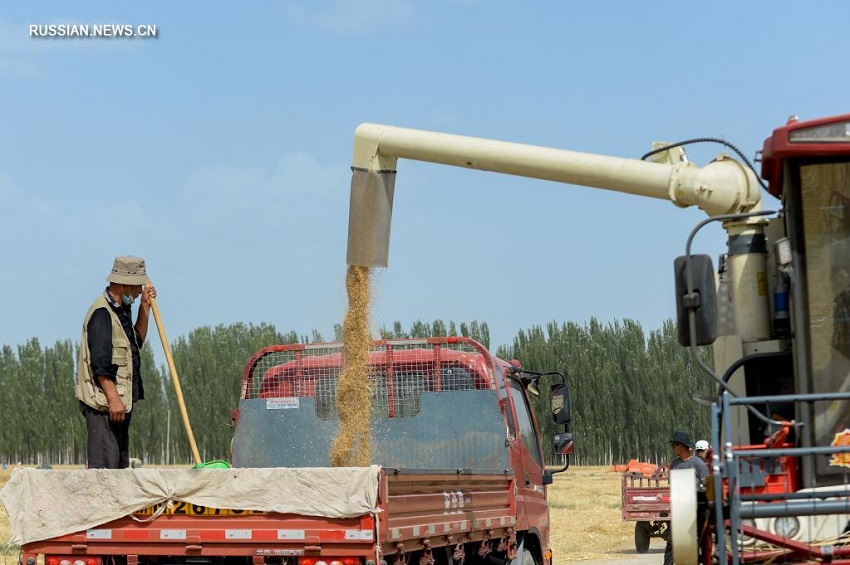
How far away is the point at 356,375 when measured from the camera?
10508 mm

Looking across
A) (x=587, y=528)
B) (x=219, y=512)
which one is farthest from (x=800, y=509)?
(x=587, y=528)

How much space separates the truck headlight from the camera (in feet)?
20.7

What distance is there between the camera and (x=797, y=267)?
6754 millimetres

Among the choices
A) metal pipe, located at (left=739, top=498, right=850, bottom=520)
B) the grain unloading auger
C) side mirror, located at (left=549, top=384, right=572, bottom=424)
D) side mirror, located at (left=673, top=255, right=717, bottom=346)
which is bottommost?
metal pipe, located at (left=739, top=498, right=850, bottom=520)

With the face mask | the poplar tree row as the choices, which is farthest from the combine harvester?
the poplar tree row

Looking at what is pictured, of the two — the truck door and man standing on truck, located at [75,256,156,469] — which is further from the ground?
man standing on truck, located at [75,256,156,469]

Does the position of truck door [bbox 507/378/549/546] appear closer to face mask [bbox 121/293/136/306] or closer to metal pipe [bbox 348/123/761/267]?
metal pipe [bbox 348/123/761/267]

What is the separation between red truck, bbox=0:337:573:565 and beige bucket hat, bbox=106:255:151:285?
165cm

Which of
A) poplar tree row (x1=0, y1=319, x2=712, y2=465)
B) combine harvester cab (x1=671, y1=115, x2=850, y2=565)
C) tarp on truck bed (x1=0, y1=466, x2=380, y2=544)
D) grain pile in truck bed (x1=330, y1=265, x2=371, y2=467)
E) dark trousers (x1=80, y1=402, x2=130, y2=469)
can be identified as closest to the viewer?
combine harvester cab (x1=671, y1=115, x2=850, y2=565)

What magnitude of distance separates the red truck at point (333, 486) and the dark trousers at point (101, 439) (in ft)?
3.28

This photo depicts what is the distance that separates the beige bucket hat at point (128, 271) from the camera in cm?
930

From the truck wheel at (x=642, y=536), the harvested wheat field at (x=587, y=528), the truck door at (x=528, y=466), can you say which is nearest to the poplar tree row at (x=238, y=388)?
the harvested wheat field at (x=587, y=528)

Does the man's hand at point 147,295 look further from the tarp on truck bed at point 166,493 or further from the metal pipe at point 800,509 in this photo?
the metal pipe at point 800,509

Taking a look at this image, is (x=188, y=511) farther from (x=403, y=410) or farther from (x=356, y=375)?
(x=403, y=410)
